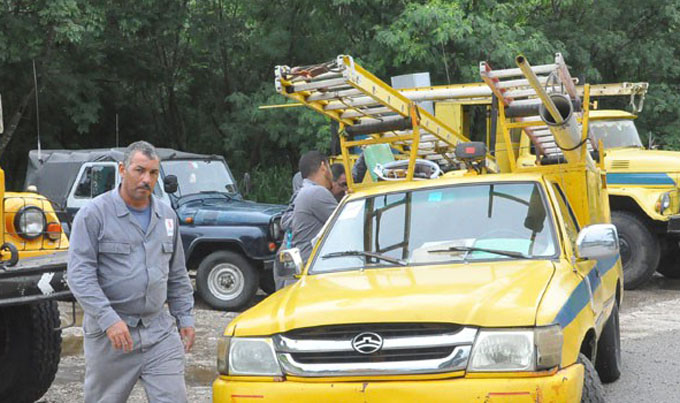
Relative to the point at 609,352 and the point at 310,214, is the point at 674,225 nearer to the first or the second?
the point at 609,352

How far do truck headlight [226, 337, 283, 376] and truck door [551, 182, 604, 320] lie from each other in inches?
75.3

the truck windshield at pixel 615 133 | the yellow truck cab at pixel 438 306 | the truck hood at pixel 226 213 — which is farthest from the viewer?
the truck windshield at pixel 615 133

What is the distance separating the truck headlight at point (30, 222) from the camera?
7.23 meters

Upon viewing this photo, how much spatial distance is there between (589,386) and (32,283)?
3.32 metres

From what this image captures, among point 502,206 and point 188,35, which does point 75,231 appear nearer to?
point 502,206

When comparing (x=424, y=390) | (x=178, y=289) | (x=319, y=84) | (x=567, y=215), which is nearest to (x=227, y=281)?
(x=319, y=84)

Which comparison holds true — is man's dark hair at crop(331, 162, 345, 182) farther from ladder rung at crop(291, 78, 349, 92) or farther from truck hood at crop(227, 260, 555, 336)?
truck hood at crop(227, 260, 555, 336)

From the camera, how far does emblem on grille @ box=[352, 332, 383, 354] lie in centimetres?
492

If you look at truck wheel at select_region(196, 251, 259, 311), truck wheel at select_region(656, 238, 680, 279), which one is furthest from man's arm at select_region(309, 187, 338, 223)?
truck wheel at select_region(656, 238, 680, 279)

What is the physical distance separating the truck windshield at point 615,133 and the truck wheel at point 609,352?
6.80 meters

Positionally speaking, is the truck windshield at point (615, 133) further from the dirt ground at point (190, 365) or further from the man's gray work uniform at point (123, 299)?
the man's gray work uniform at point (123, 299)

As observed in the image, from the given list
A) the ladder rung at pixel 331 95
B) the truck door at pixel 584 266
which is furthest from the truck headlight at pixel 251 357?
the ladder rung at pixel 331 95

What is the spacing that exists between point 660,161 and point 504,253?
27.6ft

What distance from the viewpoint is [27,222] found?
727cm
